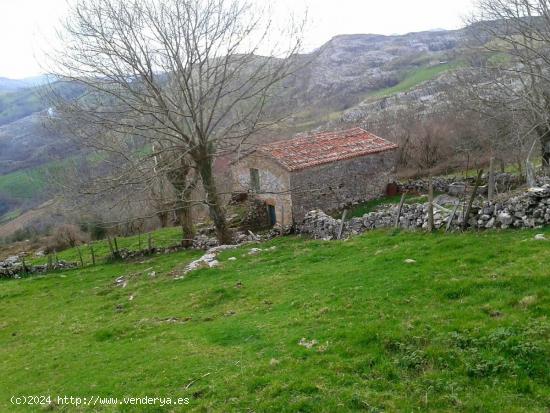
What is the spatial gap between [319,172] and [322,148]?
7.81ft

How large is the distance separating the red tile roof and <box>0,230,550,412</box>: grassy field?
10223 mm

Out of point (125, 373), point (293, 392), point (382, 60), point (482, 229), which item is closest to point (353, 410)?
point (293, 392)

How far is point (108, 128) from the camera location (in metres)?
20.0

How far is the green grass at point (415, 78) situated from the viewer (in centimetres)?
10050

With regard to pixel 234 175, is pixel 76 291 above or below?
below

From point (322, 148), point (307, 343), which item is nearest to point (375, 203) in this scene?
point (322, 148)

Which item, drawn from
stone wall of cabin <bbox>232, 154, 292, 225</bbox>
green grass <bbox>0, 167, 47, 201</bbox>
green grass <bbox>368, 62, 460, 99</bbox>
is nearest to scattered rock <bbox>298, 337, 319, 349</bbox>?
stone wall of cabin <bbox>232, 154, 292, 225</bbox>

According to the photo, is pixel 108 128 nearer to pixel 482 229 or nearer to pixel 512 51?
pixel 482 229

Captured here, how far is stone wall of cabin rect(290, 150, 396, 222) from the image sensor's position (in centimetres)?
2672

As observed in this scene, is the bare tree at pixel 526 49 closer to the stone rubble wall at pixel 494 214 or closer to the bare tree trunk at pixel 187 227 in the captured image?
the stone rubble wall at pixel 494 214

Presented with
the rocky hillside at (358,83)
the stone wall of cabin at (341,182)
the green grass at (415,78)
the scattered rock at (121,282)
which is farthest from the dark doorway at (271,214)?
the green grass at (415,78)

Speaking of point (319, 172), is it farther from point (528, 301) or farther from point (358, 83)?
point (358, 83)

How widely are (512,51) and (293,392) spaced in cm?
2306

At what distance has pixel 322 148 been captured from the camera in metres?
29.2
